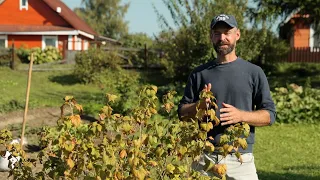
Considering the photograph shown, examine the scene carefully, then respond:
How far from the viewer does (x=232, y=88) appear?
3898mm

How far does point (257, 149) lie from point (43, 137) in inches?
274

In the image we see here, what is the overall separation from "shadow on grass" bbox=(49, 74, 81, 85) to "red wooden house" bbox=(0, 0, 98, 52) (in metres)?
13.5

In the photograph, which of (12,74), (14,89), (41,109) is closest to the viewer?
(41,109)

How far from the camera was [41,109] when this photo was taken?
14.4m

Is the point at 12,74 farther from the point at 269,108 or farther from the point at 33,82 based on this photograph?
the point at 269,108

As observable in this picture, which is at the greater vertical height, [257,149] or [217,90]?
[217,90]

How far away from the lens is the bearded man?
3.84 metres

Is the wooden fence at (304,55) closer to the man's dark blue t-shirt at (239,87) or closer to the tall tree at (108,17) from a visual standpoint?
the man's dark blue t-shirt at (239,87)

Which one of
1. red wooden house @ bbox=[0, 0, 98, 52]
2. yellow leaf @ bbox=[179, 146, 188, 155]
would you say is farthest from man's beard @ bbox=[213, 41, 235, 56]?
red wooden house @ bbox=[0, 0, 98, 52]

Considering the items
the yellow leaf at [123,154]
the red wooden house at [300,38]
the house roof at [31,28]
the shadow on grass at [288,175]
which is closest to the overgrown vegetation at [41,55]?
the house roof at [31,28]

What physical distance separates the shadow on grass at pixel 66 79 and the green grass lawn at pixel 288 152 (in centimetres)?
1288

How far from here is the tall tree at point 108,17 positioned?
2721 inches

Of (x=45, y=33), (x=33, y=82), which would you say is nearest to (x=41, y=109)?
(x=33, y=82)

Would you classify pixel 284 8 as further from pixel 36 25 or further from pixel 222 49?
pixel 36 25
